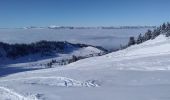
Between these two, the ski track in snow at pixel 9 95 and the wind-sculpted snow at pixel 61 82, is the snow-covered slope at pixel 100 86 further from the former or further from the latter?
the ski track in snow at pixel 9 95

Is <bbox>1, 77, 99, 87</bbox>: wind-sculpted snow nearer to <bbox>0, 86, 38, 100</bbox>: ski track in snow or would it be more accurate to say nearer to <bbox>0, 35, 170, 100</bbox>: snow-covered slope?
<bbox>0, 35, 170, 100</bbox>: snow-covered slope

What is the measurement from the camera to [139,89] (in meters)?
19.5

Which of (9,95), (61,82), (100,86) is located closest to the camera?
(9,95)

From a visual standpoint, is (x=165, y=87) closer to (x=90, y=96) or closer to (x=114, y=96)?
(x=114, y=96)

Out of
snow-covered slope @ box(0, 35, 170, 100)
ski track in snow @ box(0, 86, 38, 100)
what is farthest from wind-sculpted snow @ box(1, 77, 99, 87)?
ski track in snow @ box(0, 86, 38, 100)

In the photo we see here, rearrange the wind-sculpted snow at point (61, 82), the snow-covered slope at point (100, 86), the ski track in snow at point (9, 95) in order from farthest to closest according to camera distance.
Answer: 1. the wind-sculpted snow at point (61, 82)
2. the ski track in snow at point (9, 95)
3. the snow-covered slope at point (100, 86)

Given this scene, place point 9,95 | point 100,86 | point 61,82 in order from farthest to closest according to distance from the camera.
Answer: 1. point 61,82
2. point 100,86
3. point 9,95

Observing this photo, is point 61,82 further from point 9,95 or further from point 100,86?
point 9,95

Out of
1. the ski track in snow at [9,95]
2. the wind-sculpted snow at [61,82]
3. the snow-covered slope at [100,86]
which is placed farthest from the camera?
the wind-sculpted snow at [61,82]

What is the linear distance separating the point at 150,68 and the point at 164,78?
20.7 ft

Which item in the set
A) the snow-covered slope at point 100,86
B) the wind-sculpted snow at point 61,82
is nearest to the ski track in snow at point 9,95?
the snow-covered slope at point 100,86

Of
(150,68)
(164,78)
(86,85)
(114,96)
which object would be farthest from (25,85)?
(150,68)

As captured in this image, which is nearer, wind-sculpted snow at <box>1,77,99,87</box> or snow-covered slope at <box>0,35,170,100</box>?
snow-covered slope at <box>0,35,170,100</box>

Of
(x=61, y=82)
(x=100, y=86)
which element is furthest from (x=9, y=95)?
(x=100, y=86)
